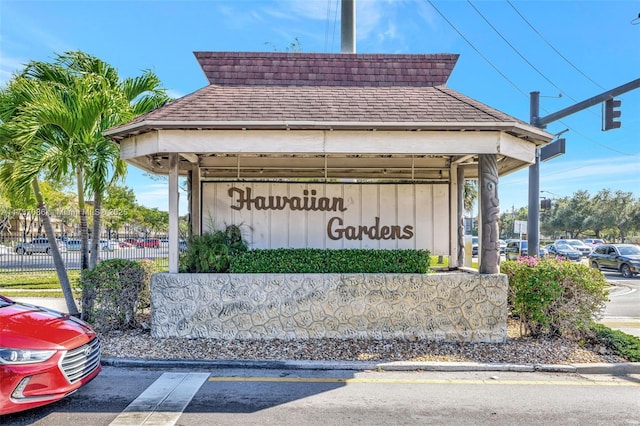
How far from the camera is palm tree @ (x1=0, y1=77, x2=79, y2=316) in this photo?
23.4 feet

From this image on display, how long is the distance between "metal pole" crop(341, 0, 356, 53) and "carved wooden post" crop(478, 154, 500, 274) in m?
7.30

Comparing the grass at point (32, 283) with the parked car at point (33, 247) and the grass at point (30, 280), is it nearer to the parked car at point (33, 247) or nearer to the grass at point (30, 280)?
the grass at point (30, 280)

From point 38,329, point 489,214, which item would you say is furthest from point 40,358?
point 489,214

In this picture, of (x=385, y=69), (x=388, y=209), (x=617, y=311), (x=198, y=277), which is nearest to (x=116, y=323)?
(x=198, y=277)

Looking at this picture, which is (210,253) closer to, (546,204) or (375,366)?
(375,366)

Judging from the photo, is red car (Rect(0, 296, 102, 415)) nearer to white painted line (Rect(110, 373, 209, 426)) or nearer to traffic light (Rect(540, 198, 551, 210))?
white painted line (Rect(110, 373, 209, 426))

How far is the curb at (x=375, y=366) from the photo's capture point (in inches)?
240

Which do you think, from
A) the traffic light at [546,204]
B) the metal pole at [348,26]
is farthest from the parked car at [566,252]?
the metal pole at [348,26]

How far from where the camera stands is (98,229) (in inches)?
344

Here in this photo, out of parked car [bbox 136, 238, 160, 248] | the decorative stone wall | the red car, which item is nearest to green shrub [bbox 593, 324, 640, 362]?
the decorative stone wall

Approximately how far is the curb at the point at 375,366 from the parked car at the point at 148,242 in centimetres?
1118

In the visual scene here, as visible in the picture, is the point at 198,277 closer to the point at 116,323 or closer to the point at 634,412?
the point at 116,323

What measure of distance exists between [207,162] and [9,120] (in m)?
3.70

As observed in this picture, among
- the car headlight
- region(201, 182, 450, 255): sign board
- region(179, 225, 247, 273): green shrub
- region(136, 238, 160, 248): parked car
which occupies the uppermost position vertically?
region(201, 182, 450, 255): sign board
